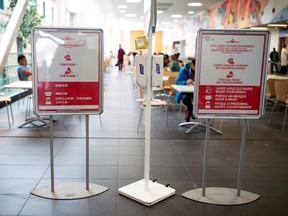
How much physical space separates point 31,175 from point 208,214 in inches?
75.1

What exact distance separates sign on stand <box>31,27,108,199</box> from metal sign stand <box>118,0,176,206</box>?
371mm

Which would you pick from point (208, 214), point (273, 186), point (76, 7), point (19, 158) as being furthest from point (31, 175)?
point (76, 7)

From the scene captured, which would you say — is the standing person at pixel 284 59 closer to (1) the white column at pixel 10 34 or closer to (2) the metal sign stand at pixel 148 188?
(2) the metal sign stand at pixel 148 188

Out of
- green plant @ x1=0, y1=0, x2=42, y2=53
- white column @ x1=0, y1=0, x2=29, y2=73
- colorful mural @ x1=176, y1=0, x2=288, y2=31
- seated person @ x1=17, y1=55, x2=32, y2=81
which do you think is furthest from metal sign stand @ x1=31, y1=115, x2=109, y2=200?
colorful mural @ x1=176, y1=0, x2=288, y2=31

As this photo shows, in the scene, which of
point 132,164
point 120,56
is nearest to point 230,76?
point 132,164

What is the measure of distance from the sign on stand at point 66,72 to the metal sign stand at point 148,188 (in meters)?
0.37

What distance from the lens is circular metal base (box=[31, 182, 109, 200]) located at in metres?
3.21

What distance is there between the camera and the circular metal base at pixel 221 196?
10.5ft

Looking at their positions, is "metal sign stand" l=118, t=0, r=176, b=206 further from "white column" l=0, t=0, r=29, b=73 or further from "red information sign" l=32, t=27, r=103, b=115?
"white column" l=0, t=0, r=29, b=73

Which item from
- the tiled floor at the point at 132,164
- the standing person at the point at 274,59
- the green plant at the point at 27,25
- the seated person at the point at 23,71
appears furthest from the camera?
the standing person at the point at 274,59

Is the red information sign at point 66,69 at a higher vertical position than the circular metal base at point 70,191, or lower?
higher

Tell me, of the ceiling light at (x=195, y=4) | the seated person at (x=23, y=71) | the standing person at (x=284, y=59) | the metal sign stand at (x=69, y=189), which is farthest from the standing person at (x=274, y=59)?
the metal sign stand at (x=69, y=189)

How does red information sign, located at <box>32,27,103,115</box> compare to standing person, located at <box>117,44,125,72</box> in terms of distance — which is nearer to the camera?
red information sign, located at <box>32,27,103,115</box>

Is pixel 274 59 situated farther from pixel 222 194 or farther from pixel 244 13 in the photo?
pixel 222 194
